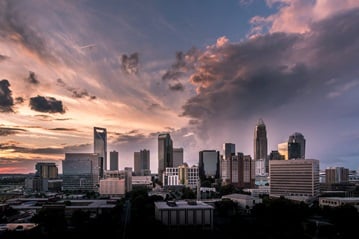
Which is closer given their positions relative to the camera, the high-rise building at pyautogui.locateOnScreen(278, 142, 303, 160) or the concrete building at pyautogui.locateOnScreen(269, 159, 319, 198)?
the concrete building at pyautogui.locateOnScreen(269, 159, 319, 198)

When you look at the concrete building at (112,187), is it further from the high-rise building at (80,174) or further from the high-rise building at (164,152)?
the high-rise building at (164,152)

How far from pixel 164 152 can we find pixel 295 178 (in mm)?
105894

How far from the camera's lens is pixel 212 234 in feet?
155

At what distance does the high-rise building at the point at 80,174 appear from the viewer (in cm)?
14200

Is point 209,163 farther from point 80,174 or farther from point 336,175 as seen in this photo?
point 80,174

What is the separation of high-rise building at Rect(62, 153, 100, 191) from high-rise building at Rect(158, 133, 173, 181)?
40.2 metres

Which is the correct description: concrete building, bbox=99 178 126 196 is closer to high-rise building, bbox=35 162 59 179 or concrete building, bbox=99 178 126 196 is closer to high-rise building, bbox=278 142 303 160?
high-rise building, bbox=35 162 59 179

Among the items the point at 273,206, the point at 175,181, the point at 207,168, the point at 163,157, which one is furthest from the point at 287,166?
the point at 163,157

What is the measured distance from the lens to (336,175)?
512 feet

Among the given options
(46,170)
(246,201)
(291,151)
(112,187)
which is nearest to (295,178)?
(246,201)

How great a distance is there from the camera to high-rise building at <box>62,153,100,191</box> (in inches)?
5591

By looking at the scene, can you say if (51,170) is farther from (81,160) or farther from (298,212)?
(298,212)

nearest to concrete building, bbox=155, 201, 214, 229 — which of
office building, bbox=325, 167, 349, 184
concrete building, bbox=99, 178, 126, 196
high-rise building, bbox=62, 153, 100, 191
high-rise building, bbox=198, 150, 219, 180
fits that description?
concrete building, bbox=99, 178, 126, 196

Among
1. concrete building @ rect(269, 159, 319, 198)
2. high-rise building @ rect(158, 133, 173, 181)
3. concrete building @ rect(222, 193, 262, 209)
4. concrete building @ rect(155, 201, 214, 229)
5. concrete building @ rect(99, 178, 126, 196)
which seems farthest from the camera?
high-rise building @ rect(158, 133, 173, 181)
